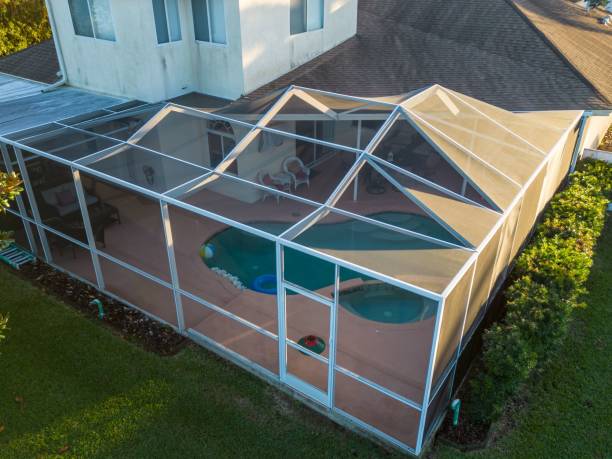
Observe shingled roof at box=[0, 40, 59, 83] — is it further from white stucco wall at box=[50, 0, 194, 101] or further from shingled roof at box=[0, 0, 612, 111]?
white stucco wall at box=[50, 0, 194, 101]

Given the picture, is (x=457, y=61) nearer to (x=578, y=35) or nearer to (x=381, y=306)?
A: (x=578, y=35)

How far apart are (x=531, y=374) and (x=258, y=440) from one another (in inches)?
210

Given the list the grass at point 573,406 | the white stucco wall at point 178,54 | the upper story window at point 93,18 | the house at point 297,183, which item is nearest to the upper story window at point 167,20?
the house at point 297,183

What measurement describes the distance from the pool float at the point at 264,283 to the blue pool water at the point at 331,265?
120 mm

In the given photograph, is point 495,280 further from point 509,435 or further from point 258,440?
point 258,440

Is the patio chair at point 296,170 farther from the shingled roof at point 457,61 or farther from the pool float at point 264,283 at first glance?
the shingled roof at point 457,61

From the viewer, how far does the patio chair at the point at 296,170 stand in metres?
10.9

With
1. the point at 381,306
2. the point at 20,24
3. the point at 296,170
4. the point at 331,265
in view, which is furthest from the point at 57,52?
the point at 381,306

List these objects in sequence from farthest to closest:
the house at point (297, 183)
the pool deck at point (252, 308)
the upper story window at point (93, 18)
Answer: the upper story window at point (93, 18) < the pool deck at point (252, 308) < the house at point (297, 183)

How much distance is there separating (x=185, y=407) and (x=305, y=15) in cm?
1320

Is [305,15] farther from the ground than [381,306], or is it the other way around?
[305,15]

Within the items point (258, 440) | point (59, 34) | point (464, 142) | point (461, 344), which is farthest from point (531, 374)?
point (59, 34)

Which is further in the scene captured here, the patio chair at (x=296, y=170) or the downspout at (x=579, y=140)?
the downspout at (x=579, y=140)

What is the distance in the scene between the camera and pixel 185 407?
370 inches
